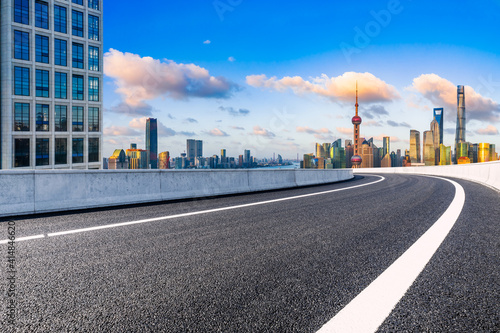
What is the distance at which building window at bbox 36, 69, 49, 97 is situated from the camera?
178 ft

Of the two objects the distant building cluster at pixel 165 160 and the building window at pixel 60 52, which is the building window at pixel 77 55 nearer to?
the building window at pixel 60 52

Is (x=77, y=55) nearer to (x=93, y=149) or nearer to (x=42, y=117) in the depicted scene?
(x=42, y=117)

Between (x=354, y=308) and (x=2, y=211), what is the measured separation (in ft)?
24.4

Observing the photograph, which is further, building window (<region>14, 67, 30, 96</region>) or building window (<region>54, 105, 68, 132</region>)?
building window (<region>54, 105, 68, 132</region>)

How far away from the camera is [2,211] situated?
6531 millimetres

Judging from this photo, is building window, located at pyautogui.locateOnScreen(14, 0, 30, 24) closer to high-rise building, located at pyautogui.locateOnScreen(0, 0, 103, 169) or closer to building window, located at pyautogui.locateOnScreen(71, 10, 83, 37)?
high-rise building, located at pyautogui.locateOnScreen(0, 0, 103, 169)

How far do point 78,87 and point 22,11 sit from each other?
14.7 meters

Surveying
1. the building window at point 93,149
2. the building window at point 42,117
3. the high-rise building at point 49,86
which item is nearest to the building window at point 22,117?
the high-rise building at point 49,86

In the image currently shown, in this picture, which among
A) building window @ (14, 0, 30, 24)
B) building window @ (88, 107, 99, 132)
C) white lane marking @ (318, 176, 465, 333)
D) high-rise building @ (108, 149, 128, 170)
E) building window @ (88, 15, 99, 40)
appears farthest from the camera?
high-rise building @ (108, 149, 128, 170)

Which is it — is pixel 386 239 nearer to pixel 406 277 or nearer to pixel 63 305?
pixel 406 277

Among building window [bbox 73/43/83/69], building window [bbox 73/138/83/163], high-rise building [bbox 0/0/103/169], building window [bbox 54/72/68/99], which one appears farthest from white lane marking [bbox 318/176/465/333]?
building window [bbox 73/43/83/69]

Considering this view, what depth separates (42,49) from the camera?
182 ft

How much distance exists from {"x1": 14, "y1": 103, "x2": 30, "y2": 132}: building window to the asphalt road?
5930 centimetres

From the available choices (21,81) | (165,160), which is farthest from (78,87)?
(165,160)
